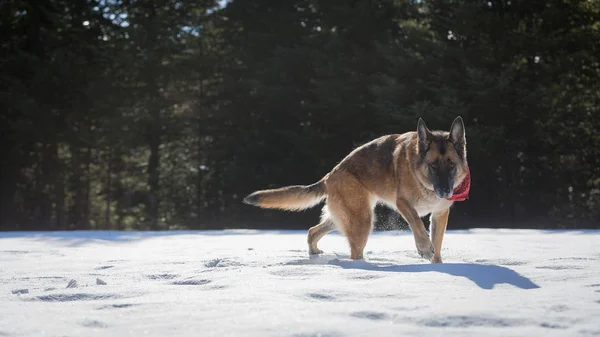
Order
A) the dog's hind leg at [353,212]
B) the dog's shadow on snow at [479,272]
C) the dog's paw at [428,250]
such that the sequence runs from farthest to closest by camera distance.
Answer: the dog's hind leg at [353,212], the dog's paw at [428,250], the dog's shadow on snow at [479,272]

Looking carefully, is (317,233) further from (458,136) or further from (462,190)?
(458,136)

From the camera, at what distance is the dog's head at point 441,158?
6.78 meters

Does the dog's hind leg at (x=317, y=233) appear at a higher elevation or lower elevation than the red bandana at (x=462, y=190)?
lower

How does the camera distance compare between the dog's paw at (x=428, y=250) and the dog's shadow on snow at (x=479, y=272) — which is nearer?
the dog's shadow on snow at (x=479, y=272)

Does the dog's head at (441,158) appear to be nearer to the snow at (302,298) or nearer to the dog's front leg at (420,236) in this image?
the dog's front leg at (420,236)

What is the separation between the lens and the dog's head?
267 inches

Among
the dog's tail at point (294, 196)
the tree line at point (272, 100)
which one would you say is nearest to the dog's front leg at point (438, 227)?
the dog's tail at point (294, 196)

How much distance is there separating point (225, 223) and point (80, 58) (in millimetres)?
9459

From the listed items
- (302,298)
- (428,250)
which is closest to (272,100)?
(428,250)

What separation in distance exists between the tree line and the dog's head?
13.9m

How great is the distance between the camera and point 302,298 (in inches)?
161

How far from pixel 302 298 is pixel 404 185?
10.6 feet

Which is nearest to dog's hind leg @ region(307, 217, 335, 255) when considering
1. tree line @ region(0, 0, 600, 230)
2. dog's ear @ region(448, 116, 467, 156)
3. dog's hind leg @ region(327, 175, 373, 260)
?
dog's hind leg @ region(327, 175, 373, 260)

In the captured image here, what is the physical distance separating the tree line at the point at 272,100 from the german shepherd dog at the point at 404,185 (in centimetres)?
1359
